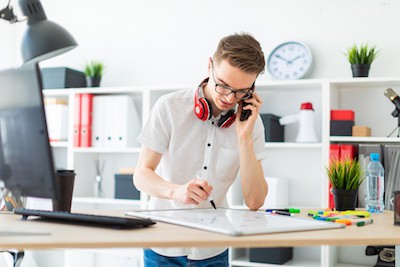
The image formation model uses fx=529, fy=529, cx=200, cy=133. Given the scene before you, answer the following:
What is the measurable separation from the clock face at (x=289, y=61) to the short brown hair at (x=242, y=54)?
5.33 feet

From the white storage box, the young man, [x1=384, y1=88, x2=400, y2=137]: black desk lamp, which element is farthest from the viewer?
the white storage box

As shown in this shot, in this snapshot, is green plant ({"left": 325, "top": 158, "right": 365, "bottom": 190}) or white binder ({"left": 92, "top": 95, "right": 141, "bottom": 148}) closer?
green plant ({"left": 325, "top": 158, "right": 365, "bottom": 190})

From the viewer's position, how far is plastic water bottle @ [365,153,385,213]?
214cm

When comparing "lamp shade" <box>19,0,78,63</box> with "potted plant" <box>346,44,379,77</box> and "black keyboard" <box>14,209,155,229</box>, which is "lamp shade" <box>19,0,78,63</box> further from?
"potted plant" <box>346,44,379,77</box>

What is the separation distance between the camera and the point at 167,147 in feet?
6.61

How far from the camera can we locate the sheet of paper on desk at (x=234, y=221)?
1.31 metres

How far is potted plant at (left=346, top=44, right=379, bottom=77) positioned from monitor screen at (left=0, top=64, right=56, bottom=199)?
2.38 metres

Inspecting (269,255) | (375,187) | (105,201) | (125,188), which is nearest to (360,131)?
(375,187)

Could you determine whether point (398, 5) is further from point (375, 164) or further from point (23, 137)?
point (23, 137)

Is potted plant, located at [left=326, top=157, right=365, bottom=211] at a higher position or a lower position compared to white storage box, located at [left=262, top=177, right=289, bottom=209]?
Answer: higher

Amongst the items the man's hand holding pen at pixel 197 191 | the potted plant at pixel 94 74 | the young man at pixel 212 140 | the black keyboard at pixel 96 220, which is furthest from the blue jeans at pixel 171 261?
the potted plant at pixel 94 74

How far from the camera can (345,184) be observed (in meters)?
2.06

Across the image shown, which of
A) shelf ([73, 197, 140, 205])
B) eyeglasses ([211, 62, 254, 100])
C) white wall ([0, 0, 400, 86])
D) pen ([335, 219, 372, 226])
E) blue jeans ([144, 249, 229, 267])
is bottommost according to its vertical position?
blue jeans ([144, 249, 229, 267])

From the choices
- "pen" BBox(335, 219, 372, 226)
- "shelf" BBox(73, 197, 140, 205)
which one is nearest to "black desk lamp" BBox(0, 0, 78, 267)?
"pen" BBox(335, 219, 372, 226)
